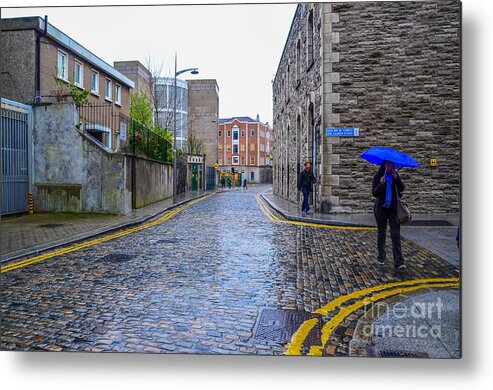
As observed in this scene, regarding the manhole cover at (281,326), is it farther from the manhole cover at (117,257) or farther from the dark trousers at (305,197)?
the dark trousers at (305,197)

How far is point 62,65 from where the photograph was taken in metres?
16.1

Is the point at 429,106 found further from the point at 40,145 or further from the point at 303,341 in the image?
the point at 40,145

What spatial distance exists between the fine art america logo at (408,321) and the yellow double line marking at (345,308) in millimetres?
A: 272

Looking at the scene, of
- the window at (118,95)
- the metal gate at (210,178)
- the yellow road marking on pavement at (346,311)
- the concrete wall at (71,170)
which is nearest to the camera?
the yellow road marking on pavement at (346,311)

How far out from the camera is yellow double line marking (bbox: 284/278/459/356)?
3.41 metres

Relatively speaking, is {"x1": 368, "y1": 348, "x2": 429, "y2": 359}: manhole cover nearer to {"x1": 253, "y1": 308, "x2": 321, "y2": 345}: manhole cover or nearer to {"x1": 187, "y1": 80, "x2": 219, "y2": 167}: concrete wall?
{"x1": 253, "y1": 308, "x2": 321, "y2": 345}: manhole cover

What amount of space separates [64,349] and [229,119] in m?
82.1

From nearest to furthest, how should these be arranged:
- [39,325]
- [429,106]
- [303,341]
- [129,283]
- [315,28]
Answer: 1. [303,341]
2. [39,325]
3. [129,283]
4. [429,106]
5. [315,28]

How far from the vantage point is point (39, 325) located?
3814 millimetres

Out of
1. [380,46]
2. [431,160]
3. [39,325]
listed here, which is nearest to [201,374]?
[39,325]

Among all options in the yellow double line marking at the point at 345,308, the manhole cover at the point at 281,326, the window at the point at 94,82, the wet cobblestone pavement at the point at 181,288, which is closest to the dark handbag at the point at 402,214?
the wet cobblestone pavement at the point at 181,288

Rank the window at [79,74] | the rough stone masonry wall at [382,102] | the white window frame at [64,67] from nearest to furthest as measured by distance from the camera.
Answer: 1. the rough stone masonry wall at [382,102]
2. the white window frame at [64,67]
3. the window at [79,74]

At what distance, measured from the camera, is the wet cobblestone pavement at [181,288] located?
353cm

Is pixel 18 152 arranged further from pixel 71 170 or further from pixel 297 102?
pixel 297 102
